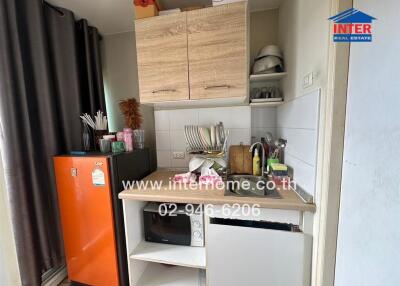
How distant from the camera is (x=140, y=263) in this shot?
4.23 ft

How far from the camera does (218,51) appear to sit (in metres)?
1.10

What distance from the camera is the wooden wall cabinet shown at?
108 cm

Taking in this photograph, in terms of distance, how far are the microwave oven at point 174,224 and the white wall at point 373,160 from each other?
2.54 ft

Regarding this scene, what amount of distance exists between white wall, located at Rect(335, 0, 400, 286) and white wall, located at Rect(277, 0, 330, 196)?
5.1 inches

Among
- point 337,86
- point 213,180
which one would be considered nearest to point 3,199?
point 213,180

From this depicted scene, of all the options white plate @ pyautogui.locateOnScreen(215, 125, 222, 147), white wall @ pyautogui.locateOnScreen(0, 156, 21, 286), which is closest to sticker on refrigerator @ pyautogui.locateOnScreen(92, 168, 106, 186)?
white wall @ pyautogui.locateOnScreen(0, 156, 21, 286)

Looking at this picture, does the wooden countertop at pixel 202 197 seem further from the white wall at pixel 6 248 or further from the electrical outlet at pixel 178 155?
the white wall at pixel 6 248

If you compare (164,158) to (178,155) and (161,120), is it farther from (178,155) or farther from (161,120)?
(161,120)

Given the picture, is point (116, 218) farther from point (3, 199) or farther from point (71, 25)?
point (71, 25)

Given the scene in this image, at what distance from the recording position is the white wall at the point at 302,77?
799 millimetres

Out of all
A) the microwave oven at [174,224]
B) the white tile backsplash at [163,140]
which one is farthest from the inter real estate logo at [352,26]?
the white tile backsplash at [163,140]

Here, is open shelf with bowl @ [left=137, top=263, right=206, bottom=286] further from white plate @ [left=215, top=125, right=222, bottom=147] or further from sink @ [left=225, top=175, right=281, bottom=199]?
white plate @ [left=215, top=125, right=222, bottom=147]

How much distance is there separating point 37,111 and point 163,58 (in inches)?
Answer: 38.0

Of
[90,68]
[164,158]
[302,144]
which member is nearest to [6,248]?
[164,158]
